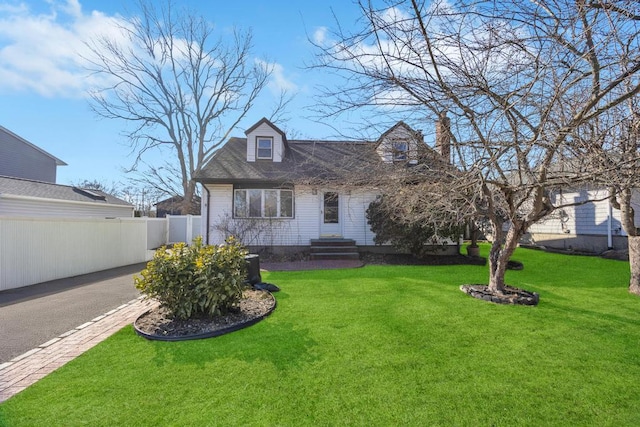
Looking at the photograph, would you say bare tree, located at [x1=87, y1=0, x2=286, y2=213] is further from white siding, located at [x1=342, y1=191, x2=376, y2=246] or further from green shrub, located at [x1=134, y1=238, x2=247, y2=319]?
green shrub, located at [x1=134, y1=238, x2=247, y2=319]

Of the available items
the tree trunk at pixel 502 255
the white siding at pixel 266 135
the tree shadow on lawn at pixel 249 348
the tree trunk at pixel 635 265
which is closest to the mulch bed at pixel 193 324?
the tree shadow on lawn at pixel 249 348

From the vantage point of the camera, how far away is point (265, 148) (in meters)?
13.4

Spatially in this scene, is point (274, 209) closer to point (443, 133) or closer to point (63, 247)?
point (63, 247)

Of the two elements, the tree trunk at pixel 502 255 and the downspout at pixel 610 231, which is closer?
the tree trunk at pixel 502 255

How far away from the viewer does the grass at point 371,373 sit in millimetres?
2451

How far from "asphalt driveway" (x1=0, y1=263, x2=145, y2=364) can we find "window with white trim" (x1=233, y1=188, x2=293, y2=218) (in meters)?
4.72

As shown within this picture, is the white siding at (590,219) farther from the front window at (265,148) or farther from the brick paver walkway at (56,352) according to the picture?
the brick paver walkway at (56,352)

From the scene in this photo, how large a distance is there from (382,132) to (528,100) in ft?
6.57

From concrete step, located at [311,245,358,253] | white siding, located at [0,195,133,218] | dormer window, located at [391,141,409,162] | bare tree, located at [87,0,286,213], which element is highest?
bare tree, located at [87,0,286,213]

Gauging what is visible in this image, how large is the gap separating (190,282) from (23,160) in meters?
23.2

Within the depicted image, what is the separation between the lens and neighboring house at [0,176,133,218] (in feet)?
35.7

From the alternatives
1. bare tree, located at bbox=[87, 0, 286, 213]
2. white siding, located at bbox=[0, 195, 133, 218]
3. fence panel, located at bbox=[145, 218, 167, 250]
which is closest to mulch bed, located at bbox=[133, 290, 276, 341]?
white siding, located at bbox=[0, 195, 133, 218]

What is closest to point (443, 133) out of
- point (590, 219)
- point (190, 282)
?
point (190, 282)

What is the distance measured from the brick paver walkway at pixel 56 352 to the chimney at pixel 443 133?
222 inches
